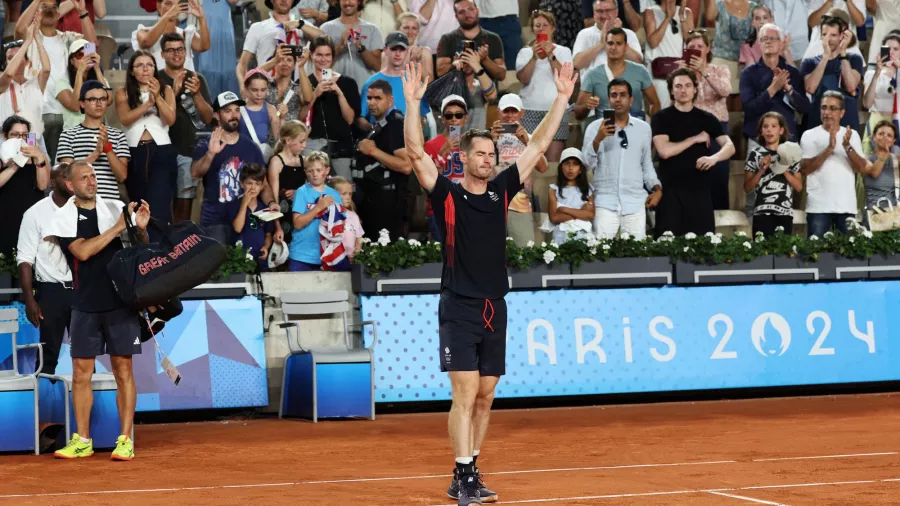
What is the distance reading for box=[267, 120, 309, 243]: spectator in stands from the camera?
13922 millimetres

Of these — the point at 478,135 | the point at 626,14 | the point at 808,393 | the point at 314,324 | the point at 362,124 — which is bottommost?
the point at 808,393

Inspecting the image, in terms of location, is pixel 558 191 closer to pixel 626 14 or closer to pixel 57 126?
pixel 626 14

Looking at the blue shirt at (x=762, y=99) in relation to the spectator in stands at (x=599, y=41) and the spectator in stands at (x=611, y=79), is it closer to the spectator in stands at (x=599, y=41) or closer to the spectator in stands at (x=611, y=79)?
the spectator in stands at (x=611, y=79)

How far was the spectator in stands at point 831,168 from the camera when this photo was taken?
52.2 ft

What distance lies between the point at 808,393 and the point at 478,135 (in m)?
8.62

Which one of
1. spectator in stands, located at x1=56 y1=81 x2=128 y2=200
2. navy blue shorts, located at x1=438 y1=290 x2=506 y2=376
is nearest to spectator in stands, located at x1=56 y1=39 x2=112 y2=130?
spectator in stands, located at x1=56 y1=81 x2=128 y2=200

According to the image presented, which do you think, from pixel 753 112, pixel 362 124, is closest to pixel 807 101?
pixel 753 112

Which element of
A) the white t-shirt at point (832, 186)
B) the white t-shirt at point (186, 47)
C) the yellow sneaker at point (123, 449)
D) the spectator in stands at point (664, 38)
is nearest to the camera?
the yellow sneaker at point (123, 449)

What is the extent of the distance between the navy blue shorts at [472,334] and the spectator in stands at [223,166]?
5785mm

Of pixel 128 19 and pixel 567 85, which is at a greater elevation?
pixel 128 19

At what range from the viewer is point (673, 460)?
9992 mm

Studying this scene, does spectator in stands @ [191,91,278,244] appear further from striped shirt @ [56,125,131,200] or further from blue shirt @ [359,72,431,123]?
blue shirt @ [359,72,431,123]

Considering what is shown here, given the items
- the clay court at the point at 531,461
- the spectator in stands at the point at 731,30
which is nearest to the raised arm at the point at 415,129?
the clay court at the point at 531,461

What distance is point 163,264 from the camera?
10.2 meters
